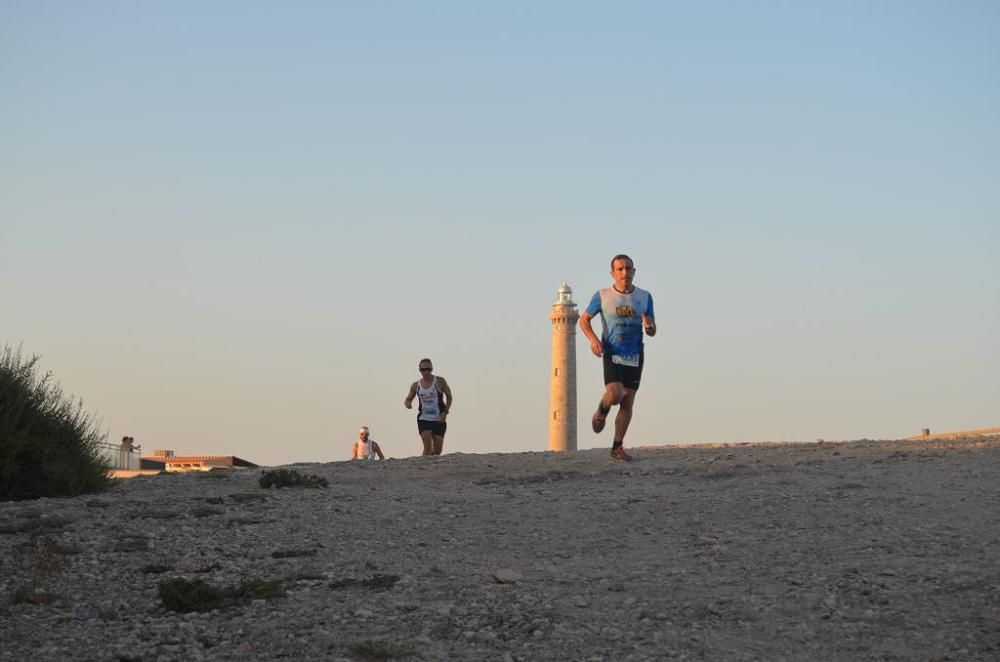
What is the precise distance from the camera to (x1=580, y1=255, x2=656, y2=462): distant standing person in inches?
566

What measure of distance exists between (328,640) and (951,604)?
3.59 meters

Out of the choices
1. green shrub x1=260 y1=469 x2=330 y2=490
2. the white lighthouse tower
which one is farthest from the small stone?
the white lighthouse tower

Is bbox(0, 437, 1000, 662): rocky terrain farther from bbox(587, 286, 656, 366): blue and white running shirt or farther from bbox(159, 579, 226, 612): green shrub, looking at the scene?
bbox(587, 286, 656, 366): blue and white running shirt

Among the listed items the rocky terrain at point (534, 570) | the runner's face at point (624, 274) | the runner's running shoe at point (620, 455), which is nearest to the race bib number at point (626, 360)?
the runner's face at point (624, 274)

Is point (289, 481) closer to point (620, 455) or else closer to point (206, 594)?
point (620, 455)

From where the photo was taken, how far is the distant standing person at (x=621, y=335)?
47.1 ft

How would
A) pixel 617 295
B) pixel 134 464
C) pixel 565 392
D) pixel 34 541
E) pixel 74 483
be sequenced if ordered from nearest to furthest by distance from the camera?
pixel 34 541 < pixel 74 483 < pixel 617 295 < pixel 134 464 < pixel 565 392

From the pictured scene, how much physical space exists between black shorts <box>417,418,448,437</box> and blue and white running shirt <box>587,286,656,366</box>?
5834mm

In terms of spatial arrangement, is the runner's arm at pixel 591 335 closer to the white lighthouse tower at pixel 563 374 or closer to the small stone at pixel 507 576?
the small stone at pixel 507 576

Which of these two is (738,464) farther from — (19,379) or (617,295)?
(19,379)

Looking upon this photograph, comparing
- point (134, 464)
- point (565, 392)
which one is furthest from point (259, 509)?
point (565, 392)

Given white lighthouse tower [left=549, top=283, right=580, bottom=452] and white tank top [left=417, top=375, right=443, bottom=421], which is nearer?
white tank top [left=417, top=375, right=443, bottom=421]

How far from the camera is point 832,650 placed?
21.6 feet

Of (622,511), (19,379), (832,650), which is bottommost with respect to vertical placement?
(832,650)
